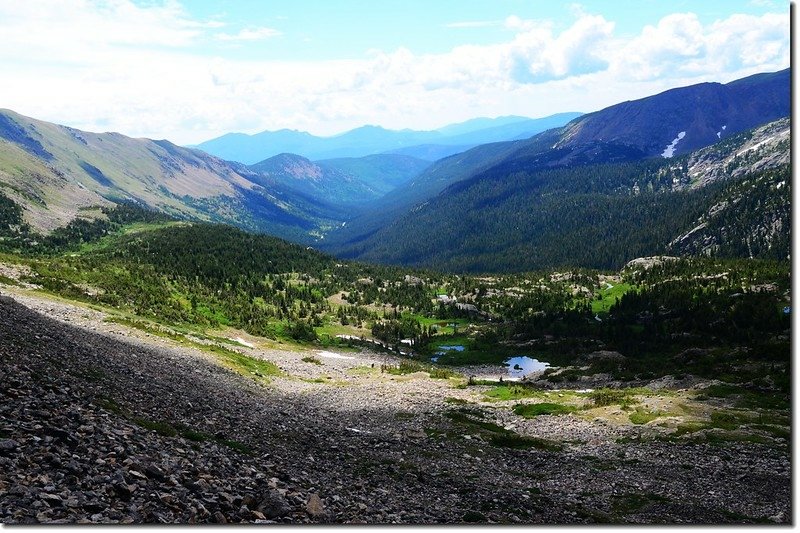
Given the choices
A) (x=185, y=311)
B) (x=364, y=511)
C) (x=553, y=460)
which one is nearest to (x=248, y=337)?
(x=185, y=311)

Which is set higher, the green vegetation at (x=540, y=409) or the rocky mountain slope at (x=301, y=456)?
the rocky mountain slope at (x=301, y=456)

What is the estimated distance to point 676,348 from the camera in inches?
4909

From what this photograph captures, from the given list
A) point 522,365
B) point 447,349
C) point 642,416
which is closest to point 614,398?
point 642,416

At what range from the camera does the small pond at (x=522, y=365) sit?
399 feet

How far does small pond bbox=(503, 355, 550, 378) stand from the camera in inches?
4789

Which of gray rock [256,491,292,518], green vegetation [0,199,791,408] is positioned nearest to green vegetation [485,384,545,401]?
green vegetation [0,199,791,408]

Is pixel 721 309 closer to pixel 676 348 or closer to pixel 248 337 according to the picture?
pixel 676 348

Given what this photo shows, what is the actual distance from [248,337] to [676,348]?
96258 mm

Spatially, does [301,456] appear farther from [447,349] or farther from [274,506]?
[447,349]

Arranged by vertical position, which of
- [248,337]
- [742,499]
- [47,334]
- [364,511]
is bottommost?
[248,337]

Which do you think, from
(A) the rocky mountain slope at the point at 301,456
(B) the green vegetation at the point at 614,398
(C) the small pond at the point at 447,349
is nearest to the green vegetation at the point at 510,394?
(B) the green vegetation at the point at 614,398

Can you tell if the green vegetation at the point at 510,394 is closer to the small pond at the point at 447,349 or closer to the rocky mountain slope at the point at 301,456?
the rocky mountain slope at the point at 301,456

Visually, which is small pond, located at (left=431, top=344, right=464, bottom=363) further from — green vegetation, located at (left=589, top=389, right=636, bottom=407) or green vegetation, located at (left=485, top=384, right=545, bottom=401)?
green vegetation, located at (left=589, top=389, right=636, bottom=407)

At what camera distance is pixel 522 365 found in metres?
129
